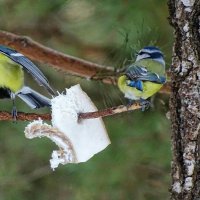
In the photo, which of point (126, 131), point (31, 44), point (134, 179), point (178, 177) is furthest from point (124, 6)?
point (178, 177)

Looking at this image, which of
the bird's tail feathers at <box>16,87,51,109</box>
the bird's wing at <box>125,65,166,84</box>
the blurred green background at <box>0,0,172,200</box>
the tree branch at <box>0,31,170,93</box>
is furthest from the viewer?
the blurred green background at <box>0,0,172,200</box>

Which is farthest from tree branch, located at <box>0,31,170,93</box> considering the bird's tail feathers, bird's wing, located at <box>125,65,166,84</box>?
bird's wing, located at <box>125,65,166,84</box>

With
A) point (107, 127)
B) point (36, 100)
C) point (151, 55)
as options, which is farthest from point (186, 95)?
point (107, 127)

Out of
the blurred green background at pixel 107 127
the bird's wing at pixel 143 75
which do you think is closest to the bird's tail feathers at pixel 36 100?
the bird's wing at pixel 143 75

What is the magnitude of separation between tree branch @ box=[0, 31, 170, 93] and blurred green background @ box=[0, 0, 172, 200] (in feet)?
0.31

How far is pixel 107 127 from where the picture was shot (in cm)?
160

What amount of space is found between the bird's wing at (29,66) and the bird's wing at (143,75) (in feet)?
0.37

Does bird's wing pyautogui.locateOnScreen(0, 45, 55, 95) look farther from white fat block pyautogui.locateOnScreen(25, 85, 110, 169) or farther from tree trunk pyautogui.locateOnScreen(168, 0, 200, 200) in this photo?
tree trunk pyautogui.locateOnScreen(168, 0, 200, 200)

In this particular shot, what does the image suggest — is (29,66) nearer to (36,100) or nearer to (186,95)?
(36,100)

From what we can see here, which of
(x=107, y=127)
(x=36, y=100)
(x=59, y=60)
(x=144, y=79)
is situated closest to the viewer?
(x=144, y=79)

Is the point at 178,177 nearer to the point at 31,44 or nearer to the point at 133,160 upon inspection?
the point at 31,44

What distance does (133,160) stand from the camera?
62.7 inches

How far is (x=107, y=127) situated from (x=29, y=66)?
0.76 m

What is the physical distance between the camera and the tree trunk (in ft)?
2.79
